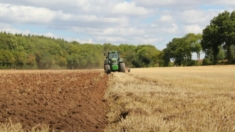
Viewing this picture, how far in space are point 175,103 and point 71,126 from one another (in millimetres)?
3927

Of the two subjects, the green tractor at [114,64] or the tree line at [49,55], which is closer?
the green tractor at [114,64]

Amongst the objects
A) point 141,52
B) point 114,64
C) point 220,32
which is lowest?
point 114,64

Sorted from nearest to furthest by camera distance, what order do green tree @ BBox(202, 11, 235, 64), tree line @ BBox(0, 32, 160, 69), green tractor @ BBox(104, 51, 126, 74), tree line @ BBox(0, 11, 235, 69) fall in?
green tractor @ BBox(104, 51, 126, 74) < green tree @ BBox(202, 11, 235, 64) < tree line @ BBox(0, 11, 235, 69) < tree line @ BBox(0, 32, 160, 69)

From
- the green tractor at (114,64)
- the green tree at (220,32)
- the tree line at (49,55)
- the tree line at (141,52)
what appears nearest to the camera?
the green tractor at (114,64)

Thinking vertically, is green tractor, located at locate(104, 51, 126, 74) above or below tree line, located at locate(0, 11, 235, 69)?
below

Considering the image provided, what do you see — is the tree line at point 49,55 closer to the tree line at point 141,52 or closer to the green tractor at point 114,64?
the tree line at point 141,52

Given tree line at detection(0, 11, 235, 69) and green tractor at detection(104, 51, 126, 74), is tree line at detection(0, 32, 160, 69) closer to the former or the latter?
tree line at detection(0, 11, 235, 69)

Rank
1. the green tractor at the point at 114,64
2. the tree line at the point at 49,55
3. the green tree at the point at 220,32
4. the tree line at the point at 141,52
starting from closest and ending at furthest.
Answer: the green tractor at the point at 114,64
the green tree at the point at 220,32
the tree line at the point at 141,52
the tree line at the point at 49,55

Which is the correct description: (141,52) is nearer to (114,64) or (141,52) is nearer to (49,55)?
(49,55)

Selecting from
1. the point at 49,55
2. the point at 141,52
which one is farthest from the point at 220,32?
the point at 141,52

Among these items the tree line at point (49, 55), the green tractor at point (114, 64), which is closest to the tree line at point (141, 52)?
the tree line at point (49, 55)

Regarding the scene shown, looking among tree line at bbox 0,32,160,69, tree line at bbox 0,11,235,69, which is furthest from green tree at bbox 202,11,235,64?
tree line at bbox 0,32,160,69

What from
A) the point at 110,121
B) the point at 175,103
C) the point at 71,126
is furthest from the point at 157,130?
the point at 175,103

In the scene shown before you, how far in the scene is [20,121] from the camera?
6.80 m
